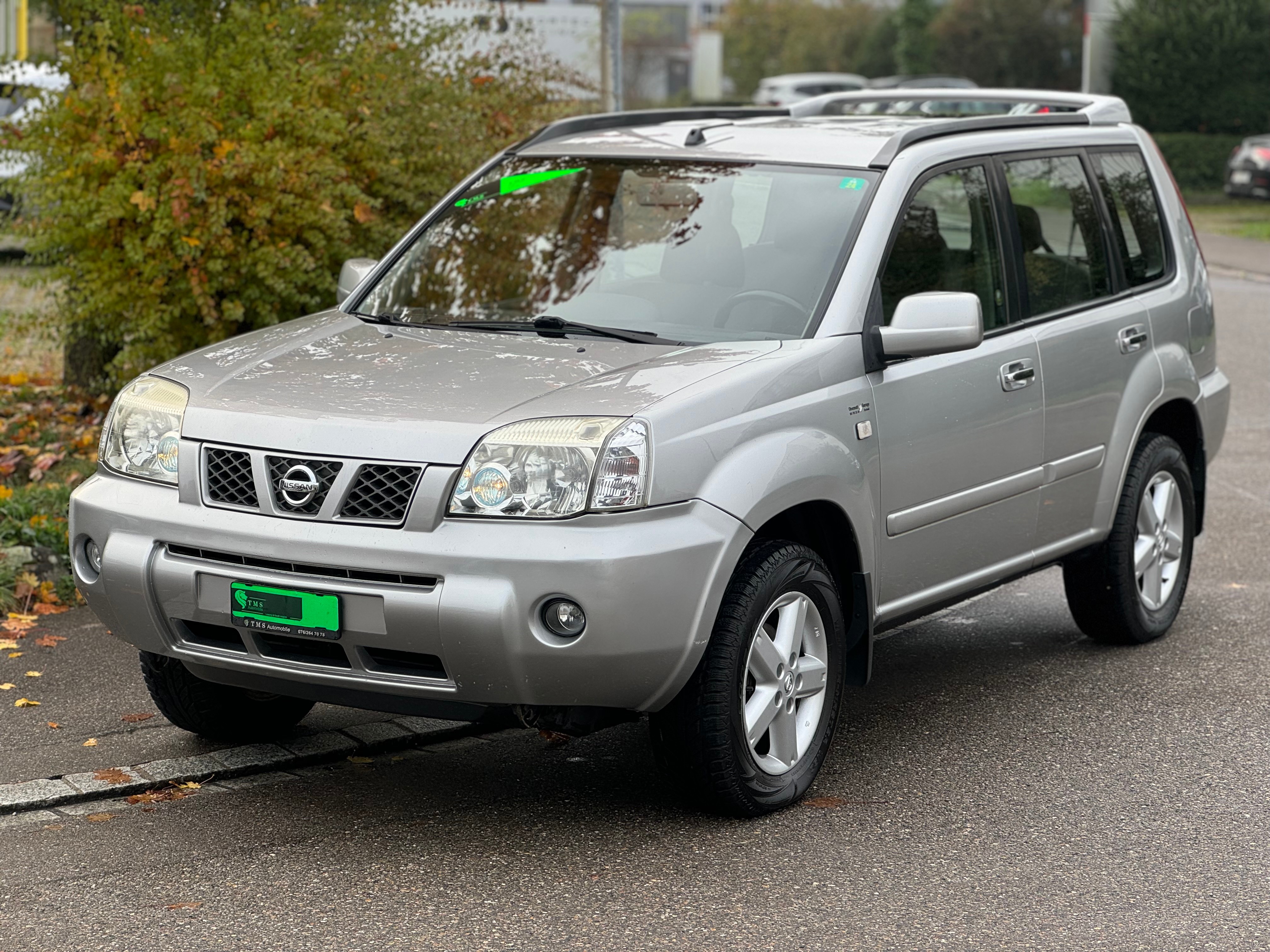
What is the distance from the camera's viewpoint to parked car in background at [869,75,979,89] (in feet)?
116

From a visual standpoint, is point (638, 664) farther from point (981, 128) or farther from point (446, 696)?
point (981, 128)

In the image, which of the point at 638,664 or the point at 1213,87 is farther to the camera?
the point at 1213,87

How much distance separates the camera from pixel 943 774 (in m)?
5.05

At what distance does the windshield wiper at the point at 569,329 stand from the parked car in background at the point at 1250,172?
26.8 m

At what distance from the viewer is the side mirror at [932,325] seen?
476 cm

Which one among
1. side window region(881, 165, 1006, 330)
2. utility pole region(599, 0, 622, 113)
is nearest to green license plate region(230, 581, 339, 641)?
side window region(881, 165, 1006, 330)

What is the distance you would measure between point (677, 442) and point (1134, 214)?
2940mm

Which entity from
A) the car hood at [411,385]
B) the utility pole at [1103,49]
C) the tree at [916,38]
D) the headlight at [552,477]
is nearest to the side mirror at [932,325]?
the car hood at [411,385]

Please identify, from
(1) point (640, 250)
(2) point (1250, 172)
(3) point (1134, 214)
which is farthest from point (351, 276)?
(2) point (1250, 172)

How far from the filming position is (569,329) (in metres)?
4.99

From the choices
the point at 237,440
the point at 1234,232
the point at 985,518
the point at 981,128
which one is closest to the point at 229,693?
the point at 237,440

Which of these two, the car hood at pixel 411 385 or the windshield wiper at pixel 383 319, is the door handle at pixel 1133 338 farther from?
the windshield wiper at pixel 383 319

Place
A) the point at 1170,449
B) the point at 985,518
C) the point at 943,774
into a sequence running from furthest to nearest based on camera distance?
the point at 1170,449 < the point at 985,518 < the point at 943,774

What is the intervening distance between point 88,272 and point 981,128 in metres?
4.52
